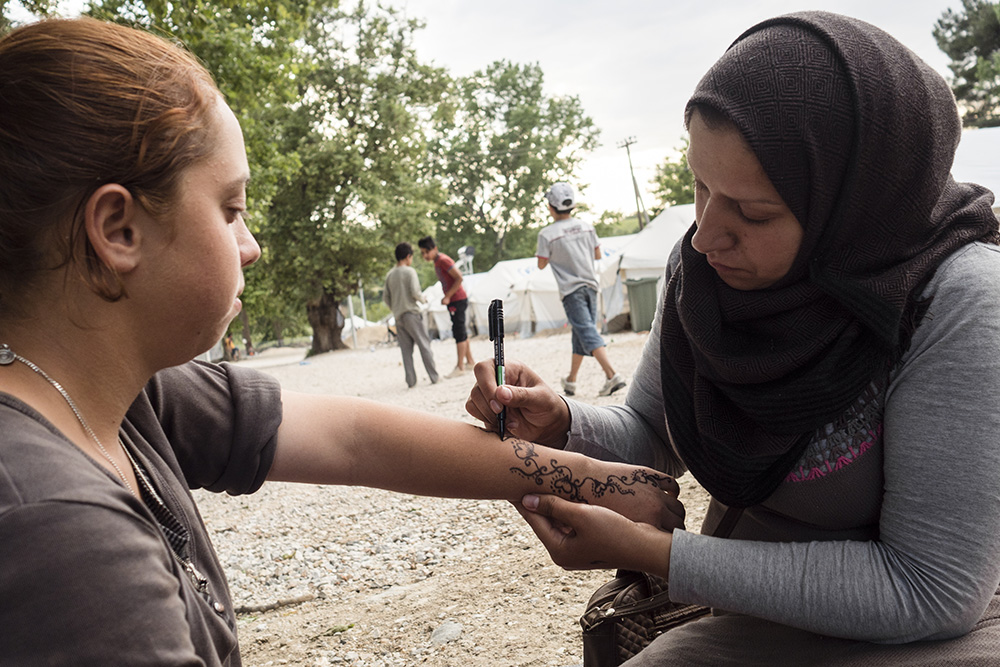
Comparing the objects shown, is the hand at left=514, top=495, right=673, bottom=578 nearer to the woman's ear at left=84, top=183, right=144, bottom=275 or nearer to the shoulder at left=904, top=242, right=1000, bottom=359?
the shoulder at left=904, top=242, right=1000, bottom=359

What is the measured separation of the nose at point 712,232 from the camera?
5.67 feet

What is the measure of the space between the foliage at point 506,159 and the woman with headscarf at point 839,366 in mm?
47147

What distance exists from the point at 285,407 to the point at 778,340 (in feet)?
3.81

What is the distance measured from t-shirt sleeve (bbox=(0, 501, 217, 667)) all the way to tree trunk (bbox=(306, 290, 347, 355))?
91.5 feet

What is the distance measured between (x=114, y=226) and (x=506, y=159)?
48862 mm

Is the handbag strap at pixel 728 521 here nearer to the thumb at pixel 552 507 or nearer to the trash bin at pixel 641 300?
the thumb at pixel 552 507

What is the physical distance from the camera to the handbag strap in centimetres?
195

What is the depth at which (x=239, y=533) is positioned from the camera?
17.8 ft

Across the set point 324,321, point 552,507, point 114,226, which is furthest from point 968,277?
point 324,321

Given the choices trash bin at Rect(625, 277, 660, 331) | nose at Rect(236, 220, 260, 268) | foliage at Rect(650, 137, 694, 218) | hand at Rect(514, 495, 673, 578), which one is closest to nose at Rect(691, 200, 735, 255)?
hand at Rect(514, 495, 673, 578)

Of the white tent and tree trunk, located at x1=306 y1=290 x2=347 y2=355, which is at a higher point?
the white tent

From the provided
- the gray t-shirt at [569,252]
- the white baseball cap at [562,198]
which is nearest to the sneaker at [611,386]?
the gray t-shirt at [569,252]

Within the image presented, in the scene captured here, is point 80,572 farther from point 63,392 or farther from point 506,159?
point 506,159

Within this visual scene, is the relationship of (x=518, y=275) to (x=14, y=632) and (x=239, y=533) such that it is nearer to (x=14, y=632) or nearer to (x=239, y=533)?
(x=239, y=533)
